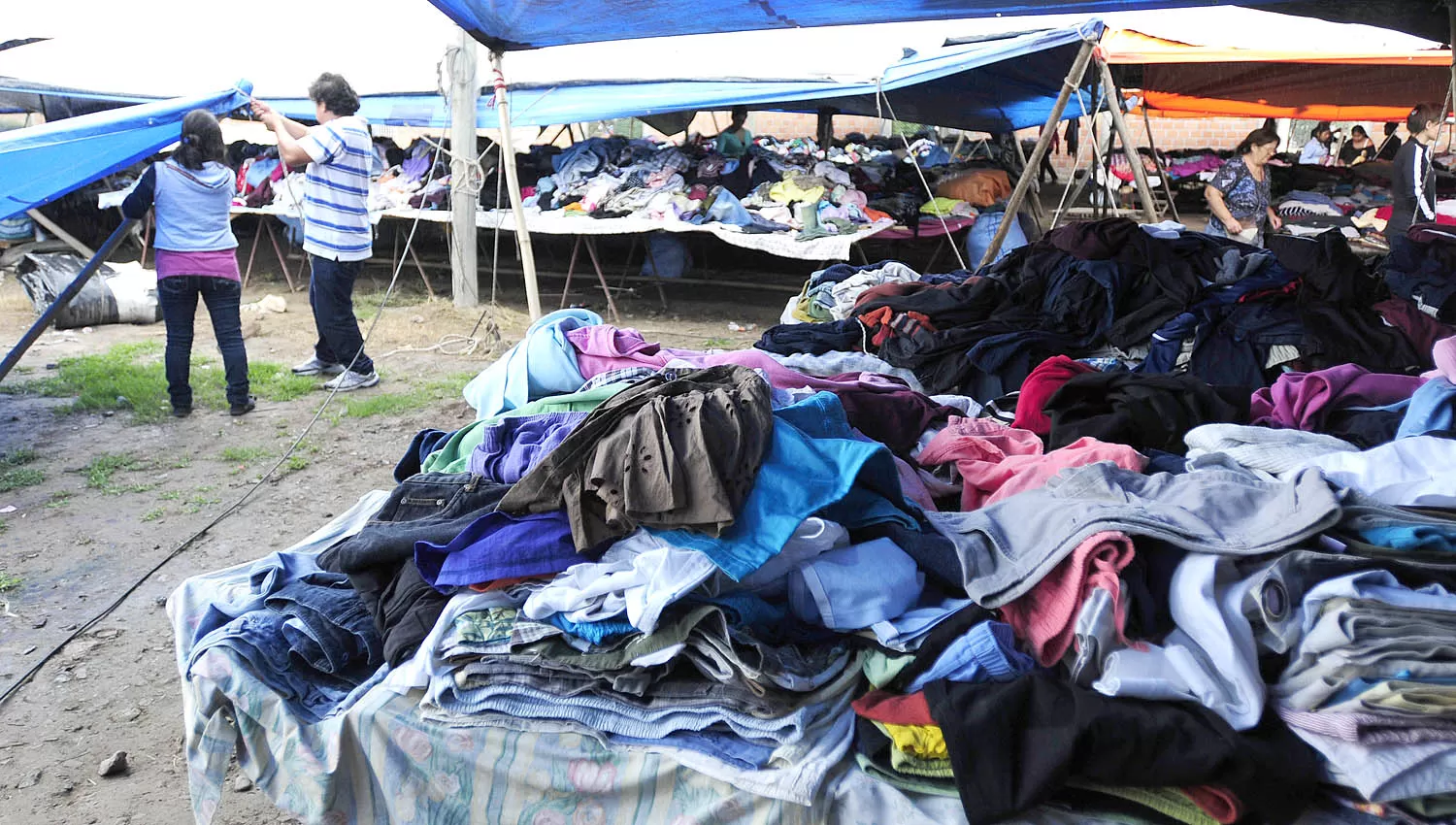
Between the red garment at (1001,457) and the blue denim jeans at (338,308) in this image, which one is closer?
the red garment at (1001,457)

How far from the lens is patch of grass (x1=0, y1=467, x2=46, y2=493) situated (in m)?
4.50

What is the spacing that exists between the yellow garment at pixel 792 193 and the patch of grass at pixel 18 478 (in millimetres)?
5427

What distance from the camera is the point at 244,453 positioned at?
4.90 meters

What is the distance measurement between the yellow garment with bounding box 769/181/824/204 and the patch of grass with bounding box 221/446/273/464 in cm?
455

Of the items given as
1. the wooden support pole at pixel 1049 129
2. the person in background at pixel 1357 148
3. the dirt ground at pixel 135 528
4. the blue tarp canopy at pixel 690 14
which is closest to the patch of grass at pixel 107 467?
the dirt ground at pixel 135 528

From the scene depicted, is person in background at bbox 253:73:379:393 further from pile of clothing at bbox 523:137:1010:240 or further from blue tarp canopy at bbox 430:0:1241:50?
pile of clothing at bbox 523:137:1010:240

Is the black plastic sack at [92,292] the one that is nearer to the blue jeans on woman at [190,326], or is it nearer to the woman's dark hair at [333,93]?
the blue jeans on woman at [190,326]

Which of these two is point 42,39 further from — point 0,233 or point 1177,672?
point 1177,672

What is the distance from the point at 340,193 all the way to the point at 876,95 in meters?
4.03

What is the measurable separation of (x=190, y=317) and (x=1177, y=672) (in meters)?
5.54

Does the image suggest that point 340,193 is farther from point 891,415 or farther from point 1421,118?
point 1421,118

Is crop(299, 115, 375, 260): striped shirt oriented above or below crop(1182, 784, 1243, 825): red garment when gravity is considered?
above

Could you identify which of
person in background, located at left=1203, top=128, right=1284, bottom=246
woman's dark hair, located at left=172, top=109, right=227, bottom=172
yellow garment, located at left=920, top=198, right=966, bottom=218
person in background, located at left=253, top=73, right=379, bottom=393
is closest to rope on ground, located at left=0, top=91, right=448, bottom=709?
person in background, located at left=253, top=73, right=379, bottom=393

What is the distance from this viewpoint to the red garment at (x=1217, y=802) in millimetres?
1281
